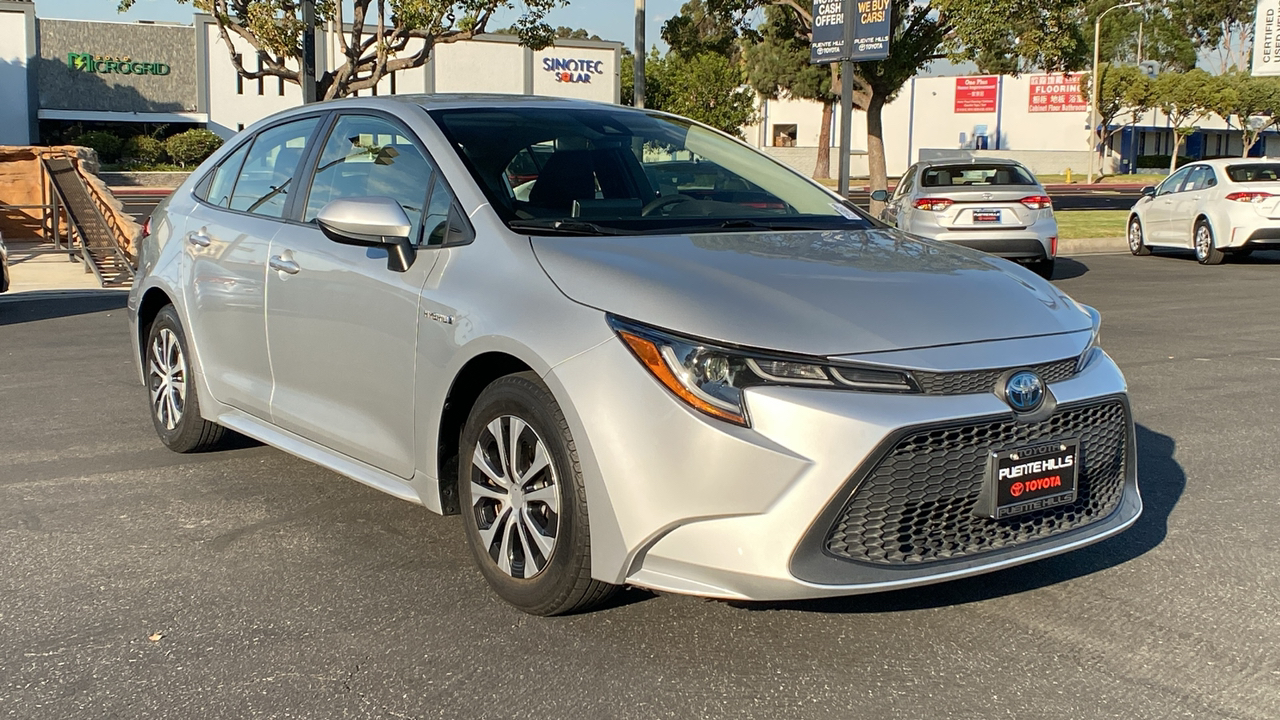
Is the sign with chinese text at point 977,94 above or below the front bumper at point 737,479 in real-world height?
above

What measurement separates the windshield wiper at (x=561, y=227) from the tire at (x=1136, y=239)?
→ 16.7 m

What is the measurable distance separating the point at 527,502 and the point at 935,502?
3.91ft

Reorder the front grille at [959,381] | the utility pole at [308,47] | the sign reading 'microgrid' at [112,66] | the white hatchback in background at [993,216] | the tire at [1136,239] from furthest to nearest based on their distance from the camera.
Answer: the sign reading 'microgrid' at [112,66]
the tire at [1136,239]
the utility pole at [308,47]
the white hatchback in background at [993,216]
the front grille at [959,381]

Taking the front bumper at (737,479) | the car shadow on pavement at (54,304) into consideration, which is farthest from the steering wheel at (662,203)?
the car shadow on pavement at (54,304)

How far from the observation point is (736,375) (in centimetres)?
333

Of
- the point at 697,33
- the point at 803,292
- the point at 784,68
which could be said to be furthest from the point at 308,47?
the point at 784,68

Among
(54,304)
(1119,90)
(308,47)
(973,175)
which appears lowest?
(54,304)

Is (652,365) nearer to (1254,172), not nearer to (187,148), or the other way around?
(1254,172)

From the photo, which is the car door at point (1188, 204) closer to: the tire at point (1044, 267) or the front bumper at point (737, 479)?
the tire at point (1044, 267)

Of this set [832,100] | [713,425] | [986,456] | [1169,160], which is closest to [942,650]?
[986,456]

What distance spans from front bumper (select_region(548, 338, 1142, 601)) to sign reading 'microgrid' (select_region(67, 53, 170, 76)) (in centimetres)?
5844

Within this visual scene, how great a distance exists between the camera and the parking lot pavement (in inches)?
132

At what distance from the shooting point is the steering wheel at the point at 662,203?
4.48m

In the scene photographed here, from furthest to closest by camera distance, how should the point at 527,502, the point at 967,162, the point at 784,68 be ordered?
the point at 784,68, the point at 967,162, the point at 527,502
